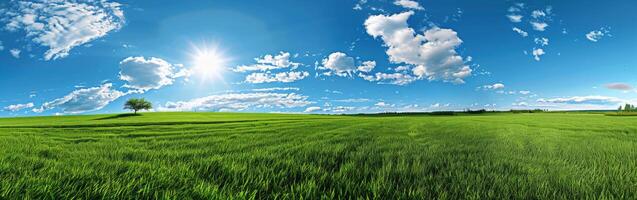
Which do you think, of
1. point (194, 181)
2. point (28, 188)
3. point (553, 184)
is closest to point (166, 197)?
point (194, 181)

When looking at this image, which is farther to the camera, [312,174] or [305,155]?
[305,155]

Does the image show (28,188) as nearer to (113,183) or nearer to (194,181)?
(113,183)

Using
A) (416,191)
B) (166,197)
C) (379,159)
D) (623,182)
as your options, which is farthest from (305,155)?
(623,182)

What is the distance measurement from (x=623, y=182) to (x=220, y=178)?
5.34 meters

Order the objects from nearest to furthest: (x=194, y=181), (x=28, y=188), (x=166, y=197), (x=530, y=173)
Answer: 1. (x=166, y=197)
2. (x=28, y=188)
3. (x=194, y=181)
4. (x=530, y=173)

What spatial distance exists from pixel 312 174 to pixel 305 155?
1.78 metres

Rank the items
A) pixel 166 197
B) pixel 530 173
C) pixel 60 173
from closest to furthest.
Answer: pixel 166 197
pixel 60 173
pixel 530 173

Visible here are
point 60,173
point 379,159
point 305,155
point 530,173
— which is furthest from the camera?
point 305,155

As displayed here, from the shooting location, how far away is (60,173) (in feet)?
13.1

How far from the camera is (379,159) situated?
545 cm

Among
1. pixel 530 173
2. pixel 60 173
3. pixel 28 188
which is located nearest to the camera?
pixel 28 188

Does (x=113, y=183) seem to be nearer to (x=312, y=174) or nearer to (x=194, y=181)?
(x=194, y=181)

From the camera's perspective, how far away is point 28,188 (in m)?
3.27

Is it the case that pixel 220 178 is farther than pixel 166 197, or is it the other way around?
pixel 220 178
